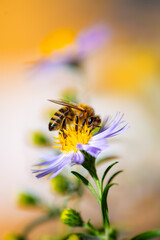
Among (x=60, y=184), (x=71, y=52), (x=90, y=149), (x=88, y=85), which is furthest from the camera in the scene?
(x=88, y=85)

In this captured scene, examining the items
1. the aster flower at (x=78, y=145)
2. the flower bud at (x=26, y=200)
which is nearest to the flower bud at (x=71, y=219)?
the aster flower at (x=78, y=145)

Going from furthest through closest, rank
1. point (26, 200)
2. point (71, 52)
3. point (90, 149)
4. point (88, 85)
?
1. point (88, 85)
2. point (71, 52)
3. point (26, 200)
4. point (90, 149)

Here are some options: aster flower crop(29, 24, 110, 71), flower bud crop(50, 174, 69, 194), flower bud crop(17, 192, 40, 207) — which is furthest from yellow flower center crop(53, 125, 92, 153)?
aster flower crop(29, 24, 110, 71)

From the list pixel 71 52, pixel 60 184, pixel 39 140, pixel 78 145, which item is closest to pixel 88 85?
pixel 71 52

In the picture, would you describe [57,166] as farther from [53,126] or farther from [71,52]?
[71,52]

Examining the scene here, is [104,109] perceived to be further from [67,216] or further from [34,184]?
[67,216]

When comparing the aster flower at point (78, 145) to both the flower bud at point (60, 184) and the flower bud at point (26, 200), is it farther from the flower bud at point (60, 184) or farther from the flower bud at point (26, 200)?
the flower bud at point (26, 200)

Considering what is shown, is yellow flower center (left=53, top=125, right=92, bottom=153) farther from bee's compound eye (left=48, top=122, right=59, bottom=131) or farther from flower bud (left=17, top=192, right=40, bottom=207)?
flower bud (left=17, top=192, right=40, bottom=207)
